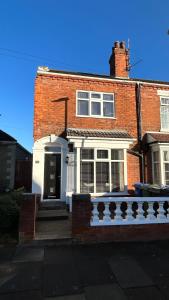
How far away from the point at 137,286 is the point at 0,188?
1068 centimetres

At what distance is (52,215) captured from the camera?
873 cm

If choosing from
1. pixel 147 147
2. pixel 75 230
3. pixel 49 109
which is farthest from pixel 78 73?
pixel 75 230

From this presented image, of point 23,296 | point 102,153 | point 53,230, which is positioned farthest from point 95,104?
point 23,296

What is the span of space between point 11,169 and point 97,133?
18.4 ft

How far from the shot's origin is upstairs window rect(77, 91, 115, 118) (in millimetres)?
12109

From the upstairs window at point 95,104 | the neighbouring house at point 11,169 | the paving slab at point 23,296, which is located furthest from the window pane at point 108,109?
the paving slab at point 23,296

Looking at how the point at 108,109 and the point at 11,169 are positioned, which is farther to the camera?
the point at 11,169

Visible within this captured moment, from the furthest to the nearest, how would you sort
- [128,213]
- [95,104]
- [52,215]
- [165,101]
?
[165,101] → [95,104] → [52,215] → [128,213]

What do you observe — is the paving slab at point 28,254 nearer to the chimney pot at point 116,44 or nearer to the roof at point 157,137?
the roof at point 157,137

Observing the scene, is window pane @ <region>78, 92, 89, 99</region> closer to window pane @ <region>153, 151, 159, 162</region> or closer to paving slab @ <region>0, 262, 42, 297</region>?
window pane @ <region>153, 151, 159, 162</region>

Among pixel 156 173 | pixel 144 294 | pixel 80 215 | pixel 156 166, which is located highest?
pixel 156 166

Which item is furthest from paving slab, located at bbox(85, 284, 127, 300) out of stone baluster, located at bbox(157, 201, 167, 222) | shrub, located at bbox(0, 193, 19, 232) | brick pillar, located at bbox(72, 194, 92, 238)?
shrub, located at bbox(0, 193, 19, 232)

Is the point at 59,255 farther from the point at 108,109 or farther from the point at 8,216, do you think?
the point at 108,109

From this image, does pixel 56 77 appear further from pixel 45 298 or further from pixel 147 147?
pixel 45 298
